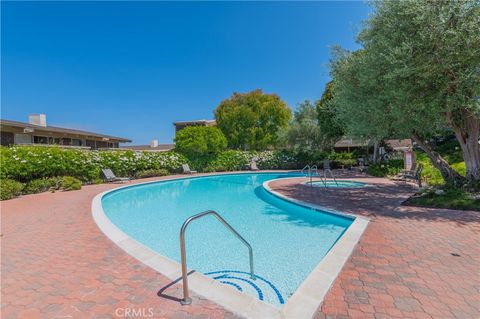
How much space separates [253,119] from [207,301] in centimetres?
3411

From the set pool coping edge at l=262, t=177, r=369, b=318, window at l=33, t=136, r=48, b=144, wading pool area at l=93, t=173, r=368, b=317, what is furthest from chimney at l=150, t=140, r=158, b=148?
pool coping edge at l=262, t=177, r=369, b=318

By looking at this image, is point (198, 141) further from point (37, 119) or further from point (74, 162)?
point (37, 119)

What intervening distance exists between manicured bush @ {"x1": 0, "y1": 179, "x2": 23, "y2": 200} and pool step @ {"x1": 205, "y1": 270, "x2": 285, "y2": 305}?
11852mm

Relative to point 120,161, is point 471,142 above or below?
above

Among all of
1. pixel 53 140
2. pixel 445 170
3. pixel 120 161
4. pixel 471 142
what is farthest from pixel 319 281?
pixel 53 140

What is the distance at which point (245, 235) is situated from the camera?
6.50 m

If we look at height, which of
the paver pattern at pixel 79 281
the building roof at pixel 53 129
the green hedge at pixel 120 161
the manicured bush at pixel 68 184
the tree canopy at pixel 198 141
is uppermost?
the building roof at pixel 53 129

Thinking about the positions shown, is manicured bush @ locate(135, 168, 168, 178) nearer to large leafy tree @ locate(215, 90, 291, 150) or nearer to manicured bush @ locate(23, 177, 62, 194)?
manicured bush @ locate(23, 177, 62, 194)

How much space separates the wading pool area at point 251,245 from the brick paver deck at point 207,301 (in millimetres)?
231

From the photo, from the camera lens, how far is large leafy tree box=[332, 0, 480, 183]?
695 centimetres

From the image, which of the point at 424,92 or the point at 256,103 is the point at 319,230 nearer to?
the point at 424,92

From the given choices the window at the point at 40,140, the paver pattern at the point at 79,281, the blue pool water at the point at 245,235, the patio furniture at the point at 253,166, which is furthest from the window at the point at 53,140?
the paver pattern at the point at 79,281

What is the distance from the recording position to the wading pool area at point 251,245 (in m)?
3.16

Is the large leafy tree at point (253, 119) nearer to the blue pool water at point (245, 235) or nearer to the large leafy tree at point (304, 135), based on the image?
the large leafy tree at point (304, 135)
